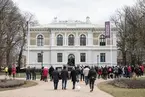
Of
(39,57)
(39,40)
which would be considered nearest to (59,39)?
(39,40)

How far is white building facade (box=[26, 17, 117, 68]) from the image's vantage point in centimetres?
8694

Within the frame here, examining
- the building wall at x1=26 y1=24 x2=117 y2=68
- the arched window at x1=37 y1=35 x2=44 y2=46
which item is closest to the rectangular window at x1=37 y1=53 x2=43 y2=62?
the building wall at x1=26 y1=24 x2=117 y2=68

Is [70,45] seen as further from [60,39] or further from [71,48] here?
[60,39]

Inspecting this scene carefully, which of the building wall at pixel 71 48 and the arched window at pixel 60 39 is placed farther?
the arched window at pixel 60 39

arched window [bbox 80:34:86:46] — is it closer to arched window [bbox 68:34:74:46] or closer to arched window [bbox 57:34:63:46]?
arched window [bbox 68:34:74:46]

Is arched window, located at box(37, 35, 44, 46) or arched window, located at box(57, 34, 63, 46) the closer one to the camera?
arched window, located at box(57, 34, 63, 46)

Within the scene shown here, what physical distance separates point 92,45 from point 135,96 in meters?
64.2

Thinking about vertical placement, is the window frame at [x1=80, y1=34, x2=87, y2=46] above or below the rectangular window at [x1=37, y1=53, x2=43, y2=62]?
above

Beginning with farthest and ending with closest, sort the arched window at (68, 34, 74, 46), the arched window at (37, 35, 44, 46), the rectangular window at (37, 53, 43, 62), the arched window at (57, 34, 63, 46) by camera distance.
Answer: the arched window at (37, 35, 44, 46) < the rectangular window at (37, 53, 43, 62) < the arched window at (68, 34, 74, 46) < the arched window at (57, 34, 63, 46)

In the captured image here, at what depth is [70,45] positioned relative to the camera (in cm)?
8744

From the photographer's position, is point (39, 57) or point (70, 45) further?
point (39, 57)

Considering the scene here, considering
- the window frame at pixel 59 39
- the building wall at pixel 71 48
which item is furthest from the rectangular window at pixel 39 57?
the window frame at pixel 59 39

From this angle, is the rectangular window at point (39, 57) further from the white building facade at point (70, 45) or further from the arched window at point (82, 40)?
the arched window at point (82, 40)

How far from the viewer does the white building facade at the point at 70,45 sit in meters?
86.9
